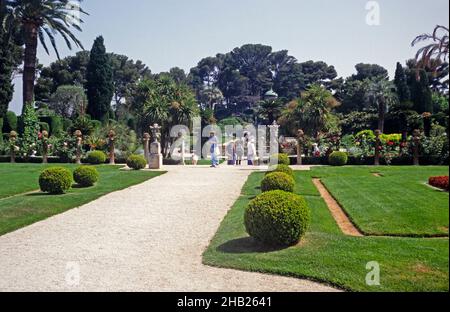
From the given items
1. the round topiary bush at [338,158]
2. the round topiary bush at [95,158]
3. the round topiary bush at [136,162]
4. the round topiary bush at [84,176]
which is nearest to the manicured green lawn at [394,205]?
the round topiary bush at [338,158]

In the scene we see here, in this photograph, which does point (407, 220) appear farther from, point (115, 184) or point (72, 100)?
point (72, 100)

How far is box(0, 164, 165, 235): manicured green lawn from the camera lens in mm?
10508

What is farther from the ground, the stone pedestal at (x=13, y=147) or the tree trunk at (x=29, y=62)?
the tree trunk at (x=29, y=62)

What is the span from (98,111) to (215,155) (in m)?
25.5

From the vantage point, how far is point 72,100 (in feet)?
179

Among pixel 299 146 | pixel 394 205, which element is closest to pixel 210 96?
pixel 299 146

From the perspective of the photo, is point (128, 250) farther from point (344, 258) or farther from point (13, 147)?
point (13, 147)

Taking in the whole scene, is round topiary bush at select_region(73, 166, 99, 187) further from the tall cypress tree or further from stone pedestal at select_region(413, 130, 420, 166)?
the tall cypress tree

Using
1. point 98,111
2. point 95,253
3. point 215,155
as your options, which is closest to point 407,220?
point 95,253

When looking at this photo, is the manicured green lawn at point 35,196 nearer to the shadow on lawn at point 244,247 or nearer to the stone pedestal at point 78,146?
the shadow on lawn at point 244,247

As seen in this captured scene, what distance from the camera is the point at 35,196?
519 inches

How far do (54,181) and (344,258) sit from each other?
929 cm

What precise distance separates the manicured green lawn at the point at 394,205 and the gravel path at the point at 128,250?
2.99 metres

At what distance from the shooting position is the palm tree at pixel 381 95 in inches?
1761
